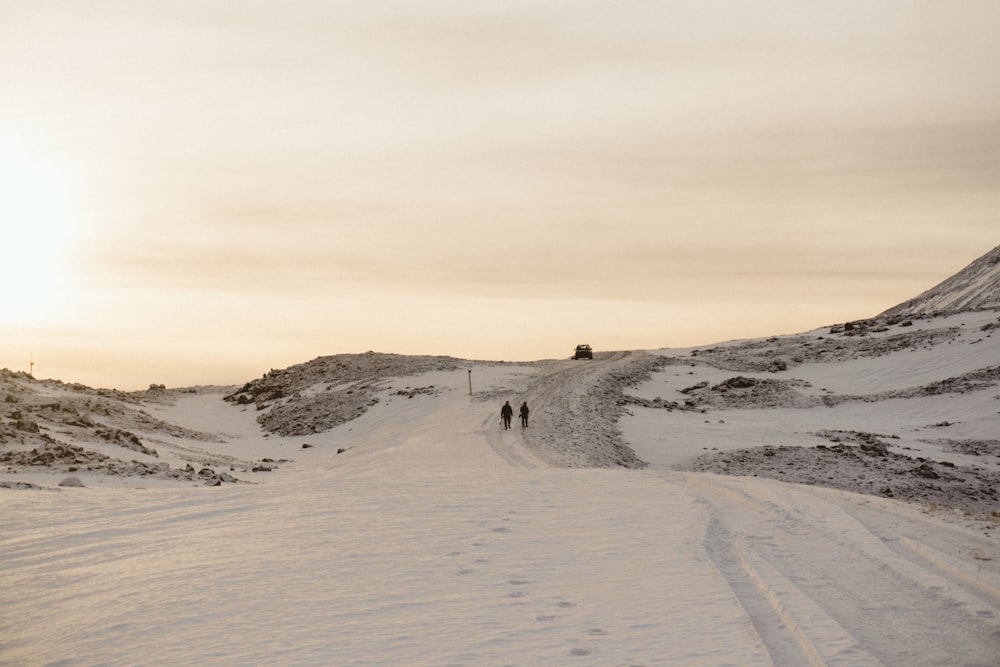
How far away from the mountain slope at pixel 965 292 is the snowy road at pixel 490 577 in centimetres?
9859

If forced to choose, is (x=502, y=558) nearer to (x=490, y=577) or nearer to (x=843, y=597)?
(x=490, y=577)

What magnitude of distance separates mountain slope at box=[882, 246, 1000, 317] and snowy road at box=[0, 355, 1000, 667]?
3881 inches

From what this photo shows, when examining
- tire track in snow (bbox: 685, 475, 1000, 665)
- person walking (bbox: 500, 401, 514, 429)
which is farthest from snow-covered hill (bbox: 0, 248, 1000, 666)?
person walking (bbox: 500, 401, 514, 429)

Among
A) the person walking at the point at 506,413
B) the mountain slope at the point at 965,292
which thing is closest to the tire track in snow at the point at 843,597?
the person walking at the point at 506,413

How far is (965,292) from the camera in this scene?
112625 mm

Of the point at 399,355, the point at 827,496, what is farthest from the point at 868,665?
the point at 399,355

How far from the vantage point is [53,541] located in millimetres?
13422

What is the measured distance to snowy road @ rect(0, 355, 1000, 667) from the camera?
341 inches

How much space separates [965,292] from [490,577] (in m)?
120

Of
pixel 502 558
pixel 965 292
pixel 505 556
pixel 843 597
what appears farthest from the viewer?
pixel 965 292

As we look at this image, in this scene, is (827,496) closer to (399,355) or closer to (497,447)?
(497,447)

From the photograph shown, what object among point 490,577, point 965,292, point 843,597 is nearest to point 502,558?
point 490,577

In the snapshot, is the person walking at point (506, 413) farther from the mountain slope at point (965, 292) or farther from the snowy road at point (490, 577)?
the mountain slope at point (965, 292)

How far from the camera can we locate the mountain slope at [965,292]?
4179 inches
